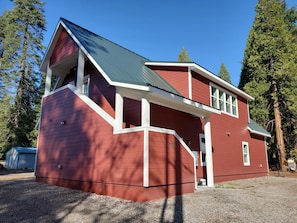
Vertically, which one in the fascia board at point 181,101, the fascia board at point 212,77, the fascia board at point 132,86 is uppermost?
the fascia board at point 212,77

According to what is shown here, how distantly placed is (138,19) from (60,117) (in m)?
12.8

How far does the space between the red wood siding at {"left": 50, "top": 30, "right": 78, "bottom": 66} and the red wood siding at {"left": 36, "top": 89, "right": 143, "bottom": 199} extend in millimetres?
1789

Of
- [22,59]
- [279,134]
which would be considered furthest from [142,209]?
[22,59]

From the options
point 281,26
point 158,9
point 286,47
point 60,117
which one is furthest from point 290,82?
point 60,117

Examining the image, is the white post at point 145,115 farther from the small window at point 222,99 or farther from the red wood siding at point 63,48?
the small window at point 222,99

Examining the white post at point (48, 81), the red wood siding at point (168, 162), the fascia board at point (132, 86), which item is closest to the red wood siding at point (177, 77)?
the red wood siding at point (168, 162)

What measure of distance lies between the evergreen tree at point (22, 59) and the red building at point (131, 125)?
18255 millimetres

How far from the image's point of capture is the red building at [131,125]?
21.6 feet

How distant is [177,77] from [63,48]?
5557 millimetres

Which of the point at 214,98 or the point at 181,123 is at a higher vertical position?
the point at 214,98

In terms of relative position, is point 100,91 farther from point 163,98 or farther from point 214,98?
point 214,98

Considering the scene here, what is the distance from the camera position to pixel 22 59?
2741 cm

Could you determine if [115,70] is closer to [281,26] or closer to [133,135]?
[133,135]

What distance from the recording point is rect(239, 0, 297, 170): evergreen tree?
19297mm
